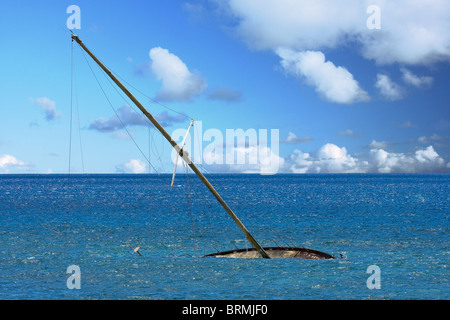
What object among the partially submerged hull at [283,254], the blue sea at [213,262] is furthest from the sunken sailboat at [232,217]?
the blue sea at [213,262]

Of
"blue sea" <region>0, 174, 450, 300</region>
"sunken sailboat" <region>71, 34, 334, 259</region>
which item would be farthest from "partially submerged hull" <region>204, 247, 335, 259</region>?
"blue sea" <region>0, 174, 450, 300</region>

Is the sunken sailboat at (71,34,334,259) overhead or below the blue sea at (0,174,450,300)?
overhead

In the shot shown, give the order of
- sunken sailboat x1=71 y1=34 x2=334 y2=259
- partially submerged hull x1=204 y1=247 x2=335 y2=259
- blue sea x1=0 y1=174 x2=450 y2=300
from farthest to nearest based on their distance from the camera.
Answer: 1. partially submerged hull x1=204 y1=247 x2=335 y2=259
2. sunken sailboat x1=71 y1=34 x2=334 y2=259
3. blue sea x1=0 y1=174 x2=450 y2=300

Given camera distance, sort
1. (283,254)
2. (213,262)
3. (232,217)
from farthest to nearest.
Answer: (283,254) → (213,262) → (232,217)

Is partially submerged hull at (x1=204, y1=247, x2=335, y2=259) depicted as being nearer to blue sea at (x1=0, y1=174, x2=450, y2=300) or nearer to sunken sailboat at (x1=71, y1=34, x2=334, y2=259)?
sunken sailboat at (x1=71, y1=34, x2=334, y2=259)

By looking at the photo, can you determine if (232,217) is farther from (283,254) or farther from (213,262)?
(283,254)

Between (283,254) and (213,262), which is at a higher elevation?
(283,254)

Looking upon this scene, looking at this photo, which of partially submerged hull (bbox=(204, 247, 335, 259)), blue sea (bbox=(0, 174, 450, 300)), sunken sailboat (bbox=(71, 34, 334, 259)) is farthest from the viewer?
partially submerged hull (bbox=(204, 247, 335, 259))

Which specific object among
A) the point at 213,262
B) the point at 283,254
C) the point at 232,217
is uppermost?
the point at 232,217

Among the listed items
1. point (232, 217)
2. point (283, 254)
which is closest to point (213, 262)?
point (232, 217)

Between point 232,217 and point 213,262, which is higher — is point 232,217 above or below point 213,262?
above

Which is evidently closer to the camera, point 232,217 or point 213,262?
point 232,217

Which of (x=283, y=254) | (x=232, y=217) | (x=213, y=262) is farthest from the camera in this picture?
(x=283, y=254)
